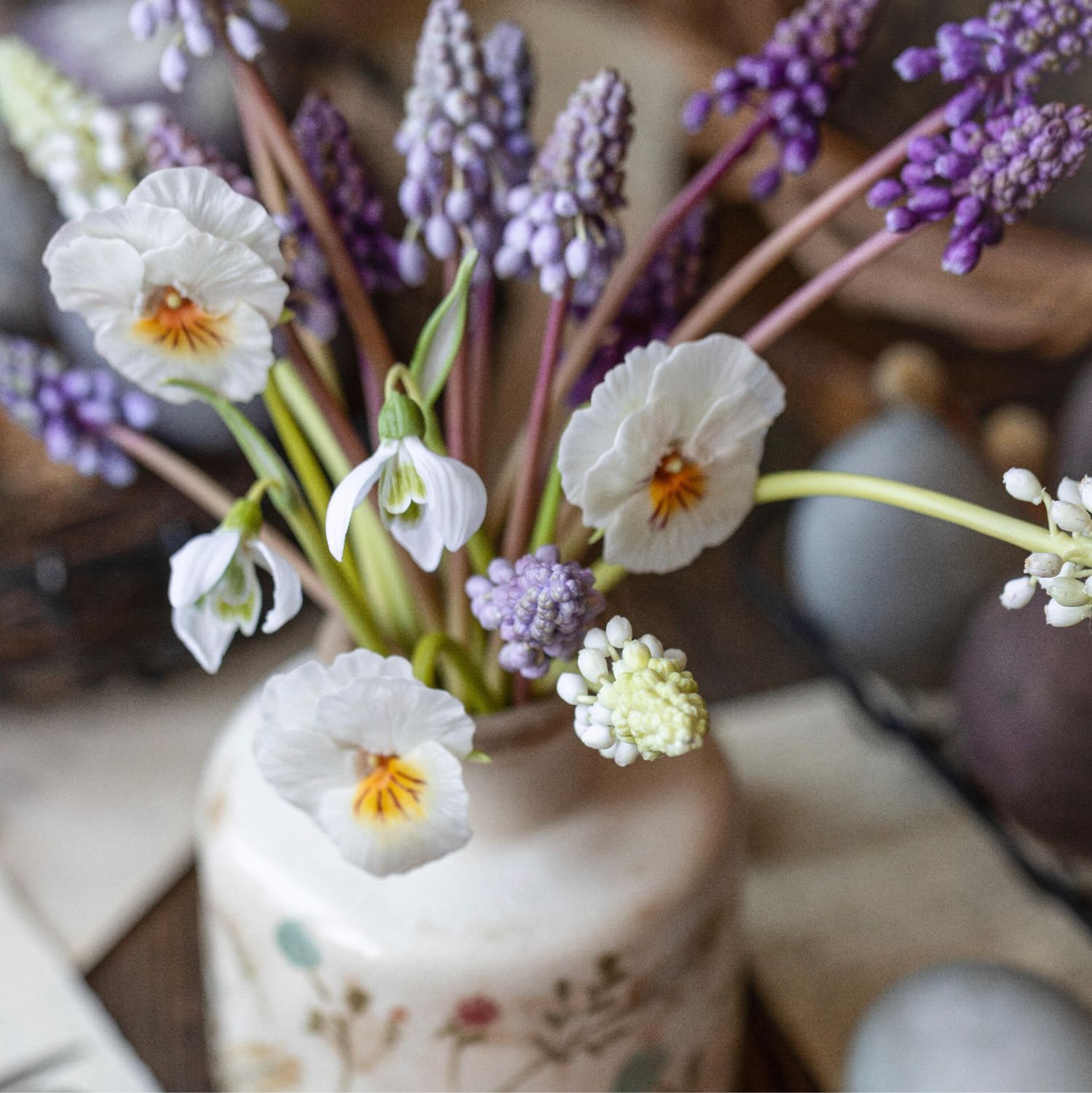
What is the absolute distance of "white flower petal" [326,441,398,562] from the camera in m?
0.19

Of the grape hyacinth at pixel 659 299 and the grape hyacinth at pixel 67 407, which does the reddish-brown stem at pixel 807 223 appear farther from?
the grape hyacinth at pixel 67 407

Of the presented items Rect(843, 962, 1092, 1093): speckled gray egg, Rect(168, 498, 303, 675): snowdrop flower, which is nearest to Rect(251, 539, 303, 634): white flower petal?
Rect(168, 498, 303, 675): snowdrop flower

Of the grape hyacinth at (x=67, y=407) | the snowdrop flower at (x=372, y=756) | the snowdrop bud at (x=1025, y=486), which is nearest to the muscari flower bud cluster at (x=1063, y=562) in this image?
the snowdrop bud at (x=1025, y=486)

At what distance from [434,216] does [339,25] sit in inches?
19.6

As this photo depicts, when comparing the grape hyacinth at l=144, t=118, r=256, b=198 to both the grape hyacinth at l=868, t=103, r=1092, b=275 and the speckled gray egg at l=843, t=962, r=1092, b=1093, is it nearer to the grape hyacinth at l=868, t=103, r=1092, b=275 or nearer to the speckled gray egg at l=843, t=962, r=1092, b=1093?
the grape hyacinth at l=868, t=103, r=1092, b=275

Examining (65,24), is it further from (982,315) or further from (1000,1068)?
(1000,1068)

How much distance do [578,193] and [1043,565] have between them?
0.11m

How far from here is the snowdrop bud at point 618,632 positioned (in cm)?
19

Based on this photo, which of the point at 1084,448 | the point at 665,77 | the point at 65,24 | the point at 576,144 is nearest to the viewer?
the point at 576,144

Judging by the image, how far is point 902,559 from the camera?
439mm

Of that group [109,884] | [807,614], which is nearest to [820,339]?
[807,614]

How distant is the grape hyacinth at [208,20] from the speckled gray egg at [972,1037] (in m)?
0.30

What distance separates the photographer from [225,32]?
23 cm

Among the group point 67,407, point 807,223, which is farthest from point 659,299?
point 67,407
